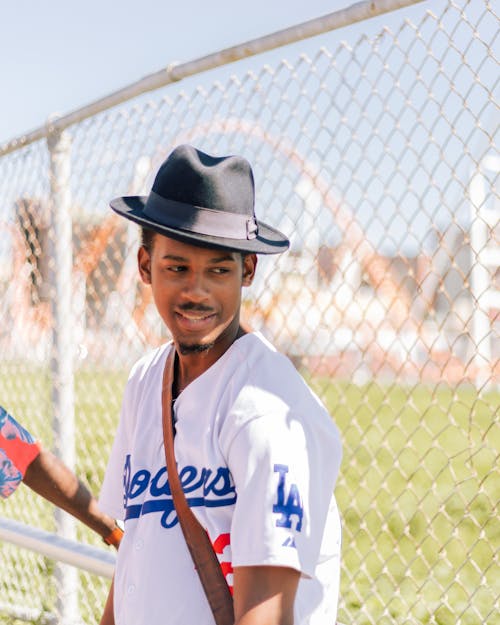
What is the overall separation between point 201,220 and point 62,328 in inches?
75.9

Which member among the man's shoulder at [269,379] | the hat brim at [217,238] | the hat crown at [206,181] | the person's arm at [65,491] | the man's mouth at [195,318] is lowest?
the person's arm at [65,491]

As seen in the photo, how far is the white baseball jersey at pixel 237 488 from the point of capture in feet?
4.73

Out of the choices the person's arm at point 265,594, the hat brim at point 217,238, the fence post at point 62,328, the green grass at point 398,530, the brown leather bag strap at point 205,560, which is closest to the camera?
the person's arm at point 265,594

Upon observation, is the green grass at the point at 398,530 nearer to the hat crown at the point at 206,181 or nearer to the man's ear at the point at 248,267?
the man's ear at the point at 248,267

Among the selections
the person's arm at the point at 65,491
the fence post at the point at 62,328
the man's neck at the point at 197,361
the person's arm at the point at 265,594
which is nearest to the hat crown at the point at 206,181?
the man's neck at the point at 197,361

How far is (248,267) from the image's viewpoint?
183cm

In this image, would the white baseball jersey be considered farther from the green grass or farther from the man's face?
the green grass

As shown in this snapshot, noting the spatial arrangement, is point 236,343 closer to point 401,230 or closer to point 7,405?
point 401,230

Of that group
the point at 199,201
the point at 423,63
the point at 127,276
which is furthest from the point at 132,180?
the point at 199,201

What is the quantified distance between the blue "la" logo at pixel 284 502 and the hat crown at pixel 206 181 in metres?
0.54

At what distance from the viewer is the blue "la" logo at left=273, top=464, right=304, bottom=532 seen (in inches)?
56.4

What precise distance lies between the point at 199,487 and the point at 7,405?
3.65 m

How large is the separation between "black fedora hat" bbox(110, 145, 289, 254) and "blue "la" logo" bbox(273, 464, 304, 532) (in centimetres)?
44

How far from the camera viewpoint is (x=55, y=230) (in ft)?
11.6
